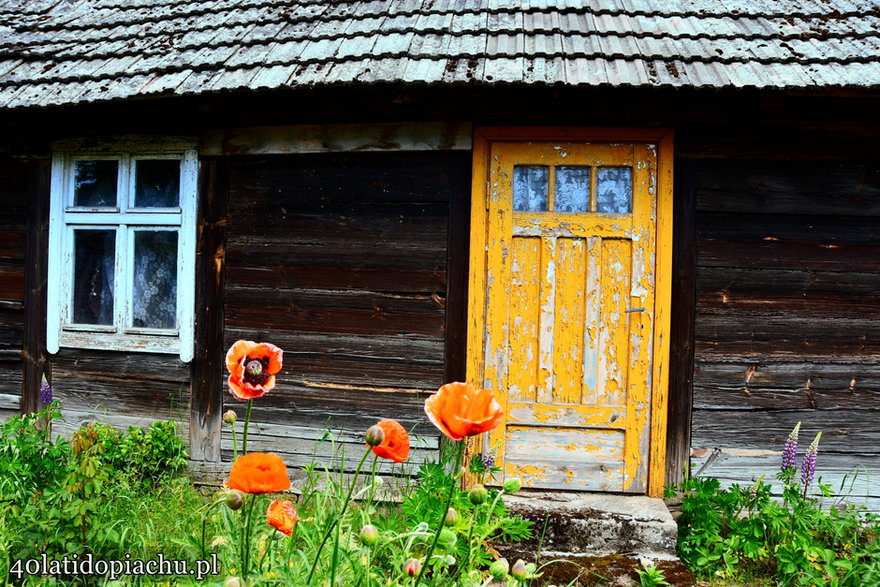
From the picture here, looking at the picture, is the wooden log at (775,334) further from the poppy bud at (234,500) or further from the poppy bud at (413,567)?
the poppy bud at (234,500)

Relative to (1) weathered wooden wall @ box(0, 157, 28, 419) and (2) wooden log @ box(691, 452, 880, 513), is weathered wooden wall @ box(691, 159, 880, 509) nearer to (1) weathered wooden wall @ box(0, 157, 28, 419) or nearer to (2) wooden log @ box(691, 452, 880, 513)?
(2) wooden log @ box(691, 452, 880, 513)

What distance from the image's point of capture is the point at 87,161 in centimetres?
481

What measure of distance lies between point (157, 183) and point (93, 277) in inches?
35.0

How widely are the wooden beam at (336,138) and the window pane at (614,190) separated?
914 millimetres

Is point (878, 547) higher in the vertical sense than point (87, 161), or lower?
lower

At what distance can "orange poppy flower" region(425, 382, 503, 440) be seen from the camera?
4.11 feet

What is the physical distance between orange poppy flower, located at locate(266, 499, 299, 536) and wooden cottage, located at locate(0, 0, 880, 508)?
8.73 feet

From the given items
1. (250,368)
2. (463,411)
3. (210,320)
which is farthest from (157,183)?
(463,411)

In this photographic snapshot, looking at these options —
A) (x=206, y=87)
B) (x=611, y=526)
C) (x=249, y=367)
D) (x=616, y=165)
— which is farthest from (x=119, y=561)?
(x=616, y=165)

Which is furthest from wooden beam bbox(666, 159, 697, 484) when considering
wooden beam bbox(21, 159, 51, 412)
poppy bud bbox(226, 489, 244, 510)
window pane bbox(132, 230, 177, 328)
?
wooden beam bbox(21, 159, 51, 412)

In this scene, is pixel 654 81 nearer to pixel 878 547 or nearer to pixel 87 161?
pixel 878 547

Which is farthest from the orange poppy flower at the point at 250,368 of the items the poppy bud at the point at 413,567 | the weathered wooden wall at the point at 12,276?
the weathered wooden wall at the point at 12,276

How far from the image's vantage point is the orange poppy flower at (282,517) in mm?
1461

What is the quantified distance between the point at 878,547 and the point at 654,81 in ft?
9.18
